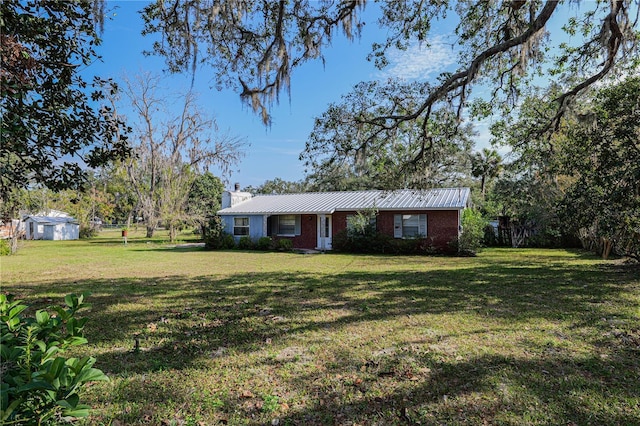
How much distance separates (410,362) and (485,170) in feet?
89.4

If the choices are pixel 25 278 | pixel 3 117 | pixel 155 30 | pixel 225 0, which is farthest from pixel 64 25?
pixel 25 278

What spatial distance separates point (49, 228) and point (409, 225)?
3566cm

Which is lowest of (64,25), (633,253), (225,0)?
(633,253)

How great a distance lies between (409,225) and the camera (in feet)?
62.6

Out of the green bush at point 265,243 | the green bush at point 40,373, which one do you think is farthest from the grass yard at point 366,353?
the green bush at point 265,243

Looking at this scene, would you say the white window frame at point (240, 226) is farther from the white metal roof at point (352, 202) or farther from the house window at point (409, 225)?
the house window at point (409, 225)

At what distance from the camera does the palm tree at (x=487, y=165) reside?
2758cm

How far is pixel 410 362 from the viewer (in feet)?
13.0

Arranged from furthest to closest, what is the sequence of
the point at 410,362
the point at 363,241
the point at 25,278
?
the point at 363,241, the point at 25,278, the point at 410,362

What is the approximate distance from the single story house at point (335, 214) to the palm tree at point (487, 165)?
917 centimetres

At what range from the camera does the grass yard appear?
3023 mm

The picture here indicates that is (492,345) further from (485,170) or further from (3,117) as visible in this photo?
(485,170)

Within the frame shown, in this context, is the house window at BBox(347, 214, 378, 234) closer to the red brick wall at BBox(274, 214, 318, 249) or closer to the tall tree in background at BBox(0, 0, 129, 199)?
the red brick wall at BBox(274, 214, 318, 249)

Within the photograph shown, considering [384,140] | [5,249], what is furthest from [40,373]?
[5,249]
